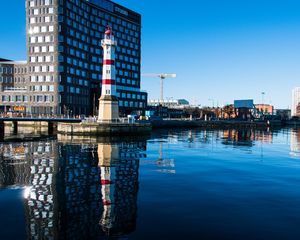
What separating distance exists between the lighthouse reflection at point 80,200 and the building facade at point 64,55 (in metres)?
100

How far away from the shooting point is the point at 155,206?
18203 millimetres

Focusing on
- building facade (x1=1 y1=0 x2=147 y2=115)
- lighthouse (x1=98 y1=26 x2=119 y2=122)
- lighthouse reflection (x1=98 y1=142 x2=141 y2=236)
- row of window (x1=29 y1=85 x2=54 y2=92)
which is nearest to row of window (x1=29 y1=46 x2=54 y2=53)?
building facade (x1=1 y1=0 x2=147 y2=115)

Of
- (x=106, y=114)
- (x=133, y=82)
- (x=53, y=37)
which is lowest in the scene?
(x=106, y=114)

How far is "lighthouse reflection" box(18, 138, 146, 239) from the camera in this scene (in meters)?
14.4

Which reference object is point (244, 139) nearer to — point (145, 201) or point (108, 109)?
point (108, 109)

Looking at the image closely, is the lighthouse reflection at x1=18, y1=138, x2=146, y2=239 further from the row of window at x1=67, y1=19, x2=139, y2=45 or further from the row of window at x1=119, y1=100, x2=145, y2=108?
the row of window at x1=119, y1=100, x2=145, y2=108

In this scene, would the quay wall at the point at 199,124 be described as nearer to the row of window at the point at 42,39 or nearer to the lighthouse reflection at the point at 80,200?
the row of window at the point at 42,39

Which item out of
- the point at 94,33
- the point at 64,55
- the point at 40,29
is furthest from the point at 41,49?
the point at 94,33

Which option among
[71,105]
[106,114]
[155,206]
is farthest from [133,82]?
[155,206]

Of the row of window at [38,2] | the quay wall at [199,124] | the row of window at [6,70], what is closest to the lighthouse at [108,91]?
the quay wall at [199,124]

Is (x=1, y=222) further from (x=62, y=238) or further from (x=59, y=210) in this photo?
(x=62, y=238)

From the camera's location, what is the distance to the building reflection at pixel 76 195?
14.6 meters

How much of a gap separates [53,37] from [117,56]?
44499 millimetres

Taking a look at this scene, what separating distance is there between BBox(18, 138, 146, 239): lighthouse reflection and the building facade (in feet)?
328
